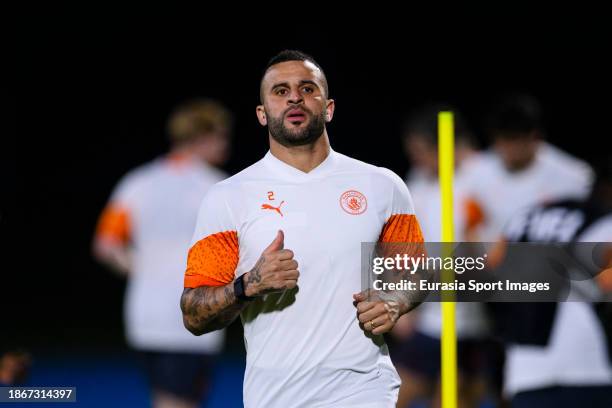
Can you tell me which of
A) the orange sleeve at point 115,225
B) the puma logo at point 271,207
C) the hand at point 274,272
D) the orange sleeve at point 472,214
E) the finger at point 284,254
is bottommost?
the hand at point 274,272

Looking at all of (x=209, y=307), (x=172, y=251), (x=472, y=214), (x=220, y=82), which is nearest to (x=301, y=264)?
(x=209, y=307)

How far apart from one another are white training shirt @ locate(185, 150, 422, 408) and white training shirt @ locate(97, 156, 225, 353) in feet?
7.88

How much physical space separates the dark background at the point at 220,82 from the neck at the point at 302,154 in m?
6.87

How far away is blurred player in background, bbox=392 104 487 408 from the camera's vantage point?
620 centimetres

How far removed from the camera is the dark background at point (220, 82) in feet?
34.3

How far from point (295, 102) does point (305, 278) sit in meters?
0.51

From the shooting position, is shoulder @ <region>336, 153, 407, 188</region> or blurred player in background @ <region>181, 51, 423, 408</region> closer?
blurred player in background @ <region>181, 51, 423, 408</region>

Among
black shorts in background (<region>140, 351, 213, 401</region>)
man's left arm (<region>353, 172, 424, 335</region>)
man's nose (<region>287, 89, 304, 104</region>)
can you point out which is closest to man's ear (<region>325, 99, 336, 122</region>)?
man's nose (<region>287, 89, 304, 104</region>)

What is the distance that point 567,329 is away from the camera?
430cm

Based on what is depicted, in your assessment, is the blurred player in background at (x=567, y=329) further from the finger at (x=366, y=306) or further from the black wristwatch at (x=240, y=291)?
the black wristwatch at (x=240, y=291)

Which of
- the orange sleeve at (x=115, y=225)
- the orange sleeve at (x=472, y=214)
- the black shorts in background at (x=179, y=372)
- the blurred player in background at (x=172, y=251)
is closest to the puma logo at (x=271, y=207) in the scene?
the blurred player in background at (x=172, y=251)

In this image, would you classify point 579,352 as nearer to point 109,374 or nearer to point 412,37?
point 109,374

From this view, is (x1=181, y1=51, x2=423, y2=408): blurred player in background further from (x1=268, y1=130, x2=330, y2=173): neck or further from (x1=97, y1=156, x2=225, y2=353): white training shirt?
(x1=97, y1=156, x2=225, y2=353): white training shirt

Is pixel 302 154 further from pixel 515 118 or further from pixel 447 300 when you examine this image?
pixel 515 118
